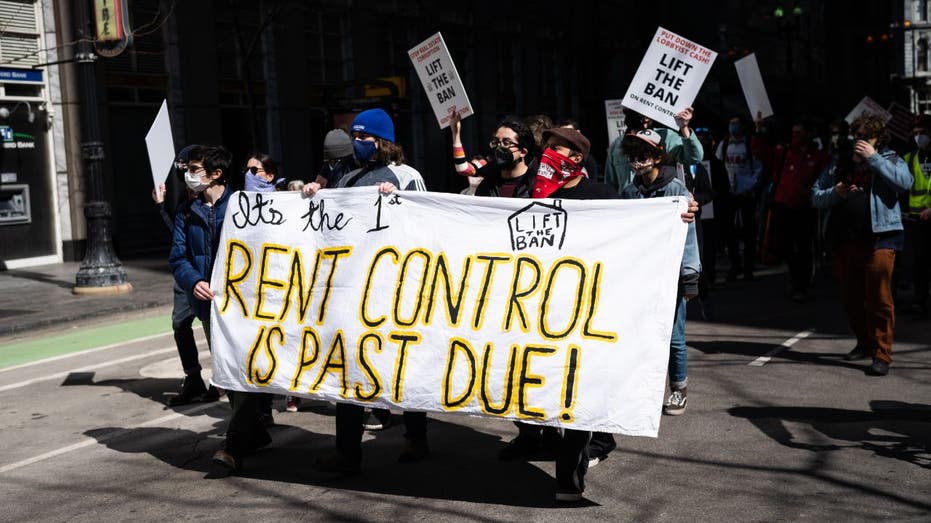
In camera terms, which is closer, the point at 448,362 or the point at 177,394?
the point at 448,362

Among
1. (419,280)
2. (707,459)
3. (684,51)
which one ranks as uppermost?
(684,51)

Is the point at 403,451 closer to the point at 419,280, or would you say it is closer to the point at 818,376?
the point at 419,280

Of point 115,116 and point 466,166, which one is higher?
point 115,116

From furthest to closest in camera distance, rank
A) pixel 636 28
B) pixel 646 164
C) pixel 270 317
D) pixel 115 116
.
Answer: pixel 636 28
pixel 115 116
pixel 646 164
pixel 270 317

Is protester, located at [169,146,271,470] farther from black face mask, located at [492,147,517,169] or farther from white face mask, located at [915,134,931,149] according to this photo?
white face mask, located at [915,134,931,149]

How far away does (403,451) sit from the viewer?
6367 mm

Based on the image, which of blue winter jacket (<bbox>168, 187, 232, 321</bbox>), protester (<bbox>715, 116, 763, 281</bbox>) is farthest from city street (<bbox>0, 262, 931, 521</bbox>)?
protester (<bbox>715, 116, 763, 281</bbox>)

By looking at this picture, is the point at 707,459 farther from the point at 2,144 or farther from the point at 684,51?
the point at 2,144

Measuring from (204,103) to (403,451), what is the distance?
17.7 metres

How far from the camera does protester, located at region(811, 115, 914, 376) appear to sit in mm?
8094

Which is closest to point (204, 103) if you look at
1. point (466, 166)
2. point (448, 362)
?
point (466, 166)

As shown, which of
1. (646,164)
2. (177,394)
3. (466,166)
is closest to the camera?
(646,164)

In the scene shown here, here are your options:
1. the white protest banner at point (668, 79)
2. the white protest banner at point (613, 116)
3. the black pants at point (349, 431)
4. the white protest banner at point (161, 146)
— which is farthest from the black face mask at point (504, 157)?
the white protest banner at point (613, 116)

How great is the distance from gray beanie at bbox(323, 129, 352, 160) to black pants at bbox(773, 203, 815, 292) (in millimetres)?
6808
